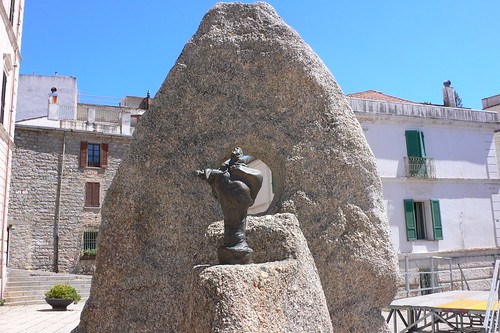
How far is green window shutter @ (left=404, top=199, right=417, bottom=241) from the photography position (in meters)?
17.5

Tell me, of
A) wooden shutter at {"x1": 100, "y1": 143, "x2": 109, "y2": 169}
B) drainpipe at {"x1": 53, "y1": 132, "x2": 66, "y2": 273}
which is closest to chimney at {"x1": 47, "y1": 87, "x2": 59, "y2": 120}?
drainpipe at {"x1": 53, "y1": 132, "x2": 66, "y2": 273}

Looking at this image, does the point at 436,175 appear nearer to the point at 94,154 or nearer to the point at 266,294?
the point at 266,294

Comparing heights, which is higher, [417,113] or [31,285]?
[417,113]

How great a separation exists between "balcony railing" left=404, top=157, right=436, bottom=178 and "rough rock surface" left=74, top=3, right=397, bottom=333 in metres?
12.9

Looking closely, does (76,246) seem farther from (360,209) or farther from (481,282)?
(360,209)

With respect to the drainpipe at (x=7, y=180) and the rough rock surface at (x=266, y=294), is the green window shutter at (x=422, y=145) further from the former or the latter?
the rough rock surface at (x=266, y=294)

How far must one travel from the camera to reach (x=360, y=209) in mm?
5328

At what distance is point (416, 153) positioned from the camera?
716 inches

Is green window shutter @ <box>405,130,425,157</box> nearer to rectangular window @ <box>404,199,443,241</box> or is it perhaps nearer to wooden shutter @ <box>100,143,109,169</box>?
rectangular window @ <box>404,199,443,241</box>

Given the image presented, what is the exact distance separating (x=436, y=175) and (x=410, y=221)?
220cm

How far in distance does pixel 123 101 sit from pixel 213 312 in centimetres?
3246

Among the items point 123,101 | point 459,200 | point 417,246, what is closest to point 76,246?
point 123,101

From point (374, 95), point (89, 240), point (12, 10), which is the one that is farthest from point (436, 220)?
point (12, 10)

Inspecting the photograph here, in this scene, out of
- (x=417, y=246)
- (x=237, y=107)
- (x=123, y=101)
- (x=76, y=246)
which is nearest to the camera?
(x=237, y=107)
